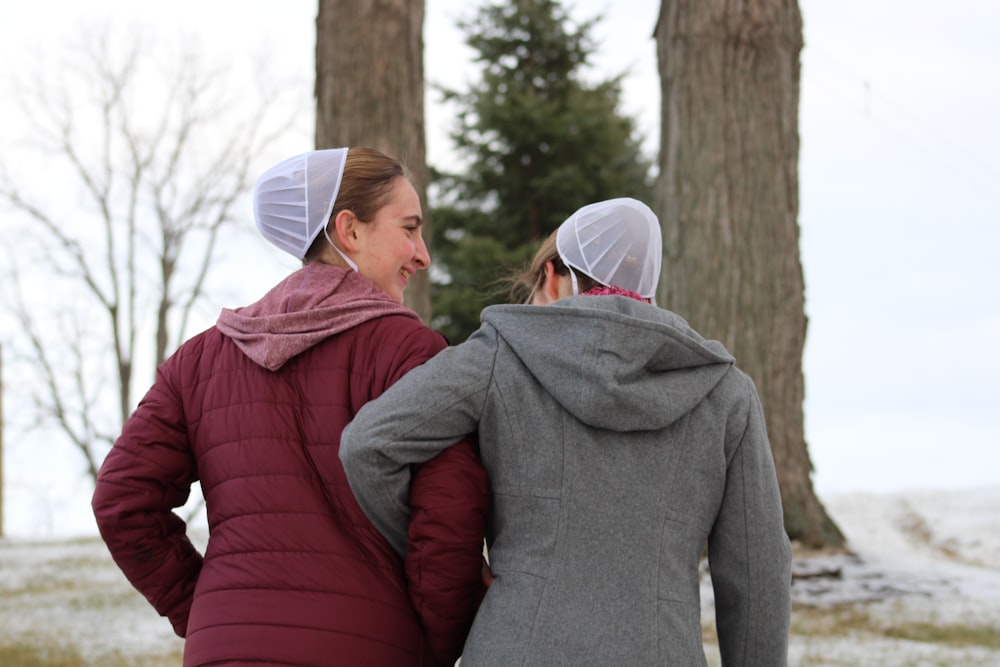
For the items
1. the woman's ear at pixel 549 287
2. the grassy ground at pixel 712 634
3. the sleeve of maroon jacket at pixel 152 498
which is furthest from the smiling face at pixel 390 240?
the grassy ground at pixel 712 634

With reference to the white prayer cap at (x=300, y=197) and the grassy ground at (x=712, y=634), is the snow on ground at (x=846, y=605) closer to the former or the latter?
the grassy ground at (x=712, y=634)

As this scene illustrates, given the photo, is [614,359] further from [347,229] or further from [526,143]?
[526,143]

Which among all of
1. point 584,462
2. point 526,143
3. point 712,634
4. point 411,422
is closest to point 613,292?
point 584,462

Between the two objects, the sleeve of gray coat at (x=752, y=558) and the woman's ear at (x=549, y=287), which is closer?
the sleeve of gray coat at (x=752, y=558)

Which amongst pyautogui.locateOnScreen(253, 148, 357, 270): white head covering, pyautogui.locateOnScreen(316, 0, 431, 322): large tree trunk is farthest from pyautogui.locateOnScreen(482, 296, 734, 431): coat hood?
pyautogui.locateOnScreen(316, 0, 431, 322): large tree trunk

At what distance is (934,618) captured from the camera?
7293 millimetres

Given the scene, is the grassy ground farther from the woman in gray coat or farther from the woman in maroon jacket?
the woman in maroon jacket

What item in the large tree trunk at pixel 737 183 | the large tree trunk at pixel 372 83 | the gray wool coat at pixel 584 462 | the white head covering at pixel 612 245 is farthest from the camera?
the large tree trunk at pixel 737 183

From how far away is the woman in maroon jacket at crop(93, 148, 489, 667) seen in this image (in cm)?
220

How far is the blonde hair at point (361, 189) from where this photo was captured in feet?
8.29

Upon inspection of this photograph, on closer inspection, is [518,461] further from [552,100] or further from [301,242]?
[552,100]

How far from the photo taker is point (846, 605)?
753 centimetres

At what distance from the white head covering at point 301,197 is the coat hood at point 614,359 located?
539mm

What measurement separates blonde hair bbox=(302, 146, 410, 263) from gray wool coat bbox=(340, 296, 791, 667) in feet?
1.53
